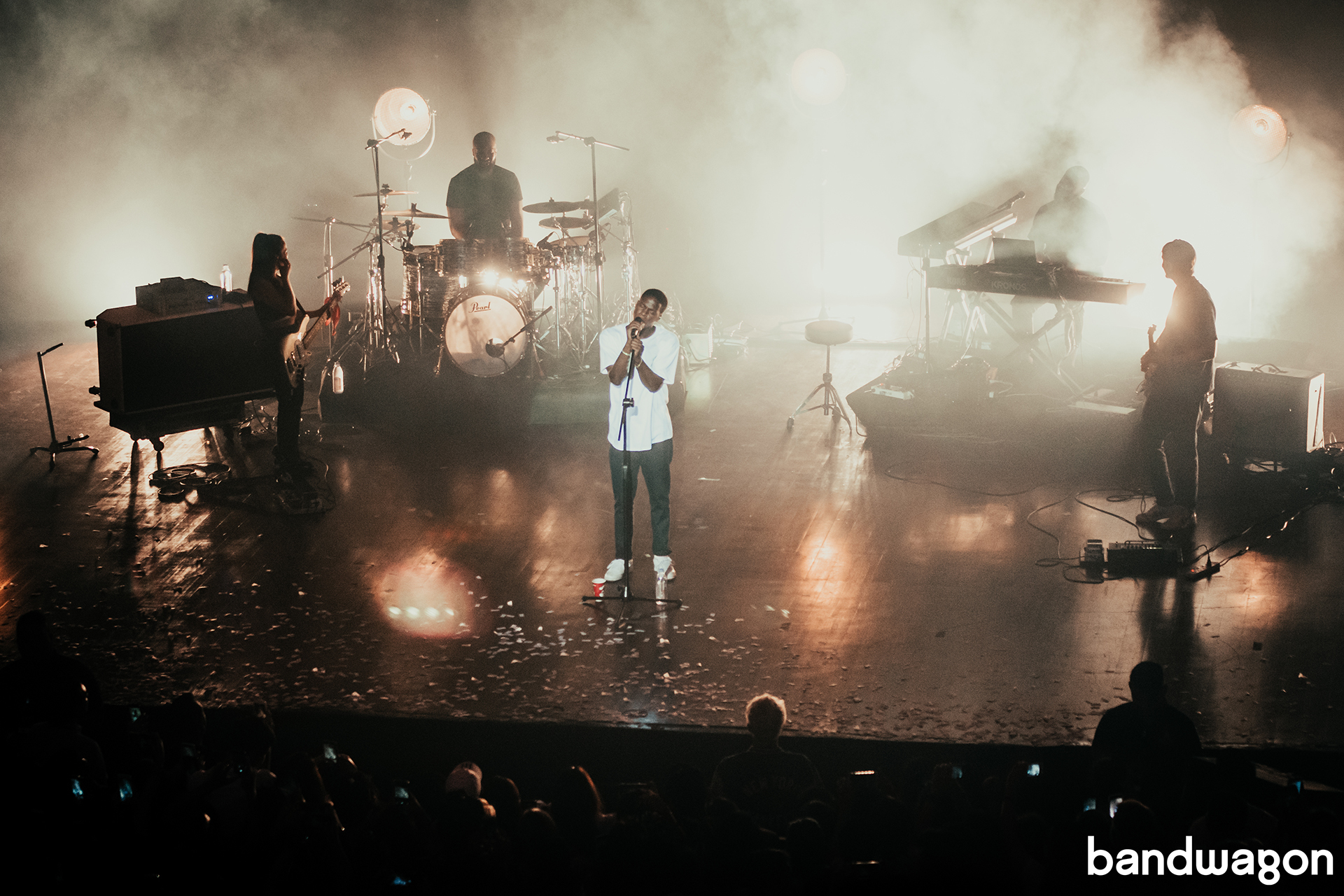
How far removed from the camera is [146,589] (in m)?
5.73

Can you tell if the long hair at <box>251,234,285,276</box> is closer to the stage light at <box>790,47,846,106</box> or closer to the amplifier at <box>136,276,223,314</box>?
the amplifier at <box>136,276,223,314</box>

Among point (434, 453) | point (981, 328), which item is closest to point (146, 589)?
point (434, 453)

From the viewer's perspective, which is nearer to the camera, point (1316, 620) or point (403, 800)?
point (403, 800)

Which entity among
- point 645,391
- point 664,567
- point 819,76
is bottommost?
point 664,567

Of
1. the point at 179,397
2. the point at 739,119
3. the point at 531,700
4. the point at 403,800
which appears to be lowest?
the point at 531,700

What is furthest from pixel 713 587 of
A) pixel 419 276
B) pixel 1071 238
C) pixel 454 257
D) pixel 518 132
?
pixel 518 132

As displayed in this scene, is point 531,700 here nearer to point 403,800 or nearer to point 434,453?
point 403,800

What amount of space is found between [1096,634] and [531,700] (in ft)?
8.41

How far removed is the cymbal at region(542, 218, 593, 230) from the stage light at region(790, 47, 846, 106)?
519 centimetres

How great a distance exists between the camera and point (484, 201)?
9.99 m

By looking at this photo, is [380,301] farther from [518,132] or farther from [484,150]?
[518,132]

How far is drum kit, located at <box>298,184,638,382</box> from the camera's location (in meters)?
9.66

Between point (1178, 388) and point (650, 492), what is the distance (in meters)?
3.11

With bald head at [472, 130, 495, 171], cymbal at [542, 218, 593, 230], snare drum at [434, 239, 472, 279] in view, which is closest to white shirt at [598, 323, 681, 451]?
snare drum at [434, 239, 472, 279]
